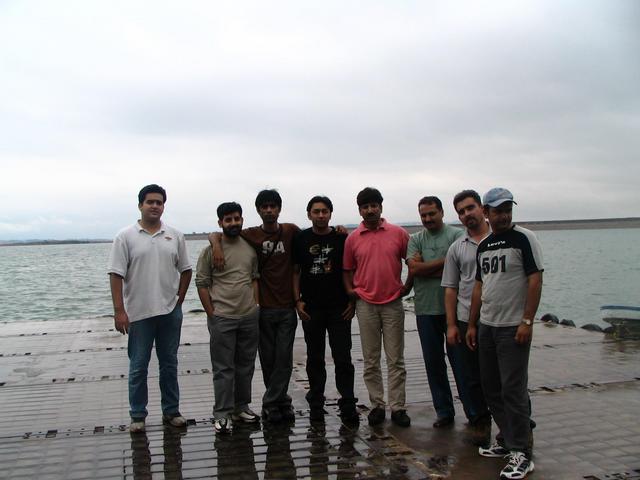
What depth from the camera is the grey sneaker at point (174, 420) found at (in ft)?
17.5

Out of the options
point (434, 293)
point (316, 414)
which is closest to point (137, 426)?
point (316, 414)

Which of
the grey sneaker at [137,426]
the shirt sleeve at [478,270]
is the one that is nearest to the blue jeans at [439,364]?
the shirt sleeve at [478,270]

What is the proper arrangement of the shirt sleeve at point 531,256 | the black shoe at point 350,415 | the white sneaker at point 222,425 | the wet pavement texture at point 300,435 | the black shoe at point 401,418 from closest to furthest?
the shirt sleeve at point 531,256
the wet pavement texture at point 300,435
the white sneaker at point 222,425
the black shoe at point 401,418
the black shoe at point 350,415

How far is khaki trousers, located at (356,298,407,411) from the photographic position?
545cm

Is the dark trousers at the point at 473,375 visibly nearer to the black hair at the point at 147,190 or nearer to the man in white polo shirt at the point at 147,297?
the man in white polo shirt at the point at 147,297

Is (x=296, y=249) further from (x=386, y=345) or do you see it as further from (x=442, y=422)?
(x=442, y=422)

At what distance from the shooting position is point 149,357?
537 centimetres

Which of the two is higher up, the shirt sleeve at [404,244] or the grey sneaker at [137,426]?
the shirt sleeve at [404,244]

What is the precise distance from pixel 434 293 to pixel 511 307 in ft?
3.73

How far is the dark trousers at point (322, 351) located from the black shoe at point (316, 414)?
0.03 meters

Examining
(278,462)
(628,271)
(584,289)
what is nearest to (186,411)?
(278,462)

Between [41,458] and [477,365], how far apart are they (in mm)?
3450

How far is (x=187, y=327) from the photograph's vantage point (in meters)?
12.0

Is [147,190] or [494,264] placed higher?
[147,190]
